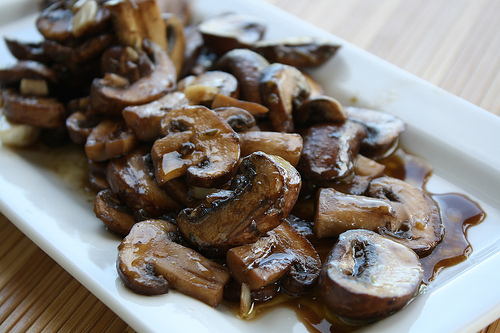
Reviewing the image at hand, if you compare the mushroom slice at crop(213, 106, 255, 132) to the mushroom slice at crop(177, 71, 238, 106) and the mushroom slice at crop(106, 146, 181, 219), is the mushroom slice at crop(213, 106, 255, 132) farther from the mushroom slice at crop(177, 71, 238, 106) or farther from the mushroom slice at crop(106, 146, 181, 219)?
the mushroom slice at crop(106, 146, 181, 219)

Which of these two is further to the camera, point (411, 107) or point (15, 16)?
point (15, 16)

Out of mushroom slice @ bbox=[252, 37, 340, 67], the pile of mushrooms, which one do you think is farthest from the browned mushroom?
mushroom slice @ bbox=[252, 37, 340, 67]

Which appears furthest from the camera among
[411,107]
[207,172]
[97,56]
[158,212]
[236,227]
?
[97,56]

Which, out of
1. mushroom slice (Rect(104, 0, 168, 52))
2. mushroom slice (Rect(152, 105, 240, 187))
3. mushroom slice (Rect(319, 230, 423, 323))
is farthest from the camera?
mushroom slice (Rect(104, 0, 168, 52))

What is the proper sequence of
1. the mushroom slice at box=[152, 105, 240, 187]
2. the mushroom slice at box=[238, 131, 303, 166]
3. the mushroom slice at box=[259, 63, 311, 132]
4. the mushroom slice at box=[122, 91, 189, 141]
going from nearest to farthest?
the mushroom slice at box=[152, 105, 240, 187] < the mushroom slice at box=[238, 131, 303, 166] < the mushroom slice at box=[122, 91, 189, 141] < the mushroom slice at box=[259, 63, 311, 132]

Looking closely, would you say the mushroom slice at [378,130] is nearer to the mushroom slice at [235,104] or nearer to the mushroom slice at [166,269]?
the mushroom slice at [235,104]

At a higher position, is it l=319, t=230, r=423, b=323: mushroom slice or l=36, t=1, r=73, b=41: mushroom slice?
l=319, t=230, r=423, b=323: mushroom slice

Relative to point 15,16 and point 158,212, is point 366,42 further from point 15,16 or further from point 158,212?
point 15,16

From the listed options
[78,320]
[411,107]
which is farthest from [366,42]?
[78,320]
